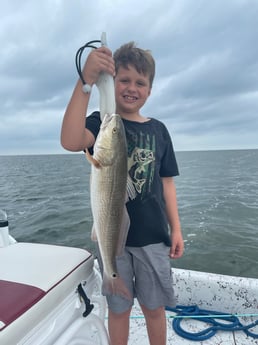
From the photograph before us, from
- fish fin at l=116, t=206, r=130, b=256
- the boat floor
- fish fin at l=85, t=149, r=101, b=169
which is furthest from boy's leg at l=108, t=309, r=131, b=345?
fish fin at l=85, t=149, r=101, b=169

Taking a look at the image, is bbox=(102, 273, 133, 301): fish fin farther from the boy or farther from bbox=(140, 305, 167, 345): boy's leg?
bbox=(140, 305, 167, 345): boy's leg

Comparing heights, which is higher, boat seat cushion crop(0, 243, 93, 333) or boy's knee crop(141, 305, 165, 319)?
boat seat cushion crop(0, 243, 93, 333)

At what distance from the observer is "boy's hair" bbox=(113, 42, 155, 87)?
86.5 inches

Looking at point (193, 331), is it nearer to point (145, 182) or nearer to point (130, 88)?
point (145, 182)

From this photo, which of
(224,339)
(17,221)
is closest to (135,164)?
(224,339)

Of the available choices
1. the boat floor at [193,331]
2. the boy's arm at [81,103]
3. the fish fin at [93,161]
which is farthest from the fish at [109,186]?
the boat floor at [193,331]

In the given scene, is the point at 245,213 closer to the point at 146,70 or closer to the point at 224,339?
the point at 224,339

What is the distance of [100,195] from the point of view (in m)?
1.79

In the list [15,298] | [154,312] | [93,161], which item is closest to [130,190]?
[93,161]

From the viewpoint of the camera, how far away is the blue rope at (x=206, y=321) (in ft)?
10.2

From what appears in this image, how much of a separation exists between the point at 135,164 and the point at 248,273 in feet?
19.0

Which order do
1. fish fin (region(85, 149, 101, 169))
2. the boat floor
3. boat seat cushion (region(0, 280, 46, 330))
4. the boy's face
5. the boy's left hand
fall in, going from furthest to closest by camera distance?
the boat floor → the boy's left hand → the boy's face → fish fin (region(85, 149, 101, 169)) → boat seat cushion (region(0, 280, 46, 330))

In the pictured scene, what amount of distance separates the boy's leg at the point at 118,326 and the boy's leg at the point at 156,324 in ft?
0.55

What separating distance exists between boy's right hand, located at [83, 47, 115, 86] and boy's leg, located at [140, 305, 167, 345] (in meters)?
1.76
